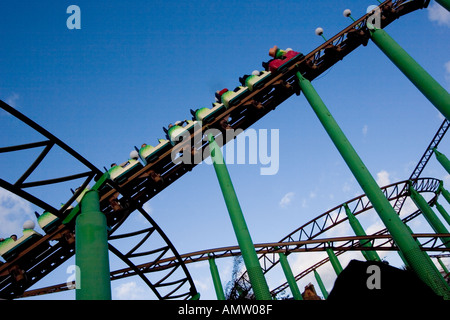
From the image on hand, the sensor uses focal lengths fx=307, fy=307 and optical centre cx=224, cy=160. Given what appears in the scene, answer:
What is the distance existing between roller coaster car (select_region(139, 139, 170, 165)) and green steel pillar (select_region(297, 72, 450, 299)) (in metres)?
4.25

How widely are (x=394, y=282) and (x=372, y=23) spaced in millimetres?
10528

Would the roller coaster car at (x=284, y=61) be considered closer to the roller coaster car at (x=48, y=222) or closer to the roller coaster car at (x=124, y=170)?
the roller coaster car at (x=124, y=170)

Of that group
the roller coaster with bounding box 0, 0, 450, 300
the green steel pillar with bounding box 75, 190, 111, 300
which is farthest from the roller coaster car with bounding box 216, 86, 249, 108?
the green steel pillar with bounding box 75, 190, 111, 300

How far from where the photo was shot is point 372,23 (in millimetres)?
9688

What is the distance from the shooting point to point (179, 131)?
8914 mm

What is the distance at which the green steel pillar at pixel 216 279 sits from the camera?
500 inches

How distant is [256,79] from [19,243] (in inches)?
308

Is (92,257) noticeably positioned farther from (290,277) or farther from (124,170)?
(290,277)

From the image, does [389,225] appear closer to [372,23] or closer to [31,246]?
[372,23]

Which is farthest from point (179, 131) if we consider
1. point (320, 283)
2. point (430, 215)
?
point (430, 215)

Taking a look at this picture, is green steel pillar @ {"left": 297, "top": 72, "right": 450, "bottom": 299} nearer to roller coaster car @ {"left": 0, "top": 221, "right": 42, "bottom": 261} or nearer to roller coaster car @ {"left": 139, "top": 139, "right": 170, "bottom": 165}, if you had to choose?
roller coaster car @ {"left": 139, "top": 139, "right": 170, "bottom": 165}

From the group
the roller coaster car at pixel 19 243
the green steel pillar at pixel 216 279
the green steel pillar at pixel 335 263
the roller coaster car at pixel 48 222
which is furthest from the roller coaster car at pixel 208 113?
the green steel pillar at pixel 335 263

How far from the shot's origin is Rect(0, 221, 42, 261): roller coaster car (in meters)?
7.23
